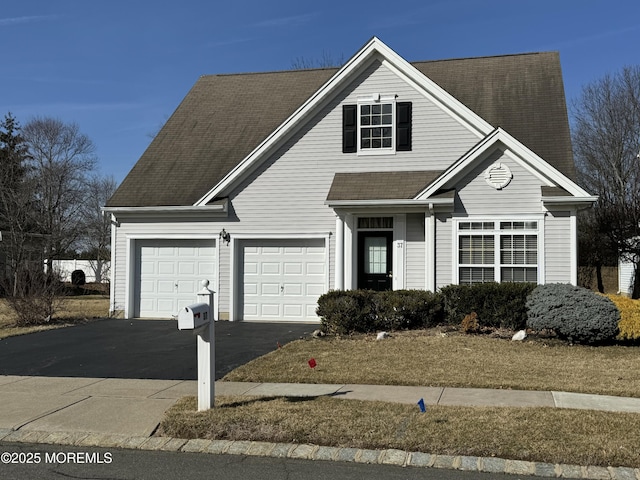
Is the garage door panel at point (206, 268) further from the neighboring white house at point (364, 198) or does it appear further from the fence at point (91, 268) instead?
the fence at point (91, 268)

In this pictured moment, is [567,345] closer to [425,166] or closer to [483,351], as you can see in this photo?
[483,351]

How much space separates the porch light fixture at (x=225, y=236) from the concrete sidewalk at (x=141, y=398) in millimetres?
7640

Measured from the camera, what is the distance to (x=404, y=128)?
1609 centimetres

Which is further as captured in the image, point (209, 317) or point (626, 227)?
point (626, 227)

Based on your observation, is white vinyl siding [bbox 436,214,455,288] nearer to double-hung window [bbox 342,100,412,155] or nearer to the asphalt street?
double-hung window [bbox 342,100,412,155]

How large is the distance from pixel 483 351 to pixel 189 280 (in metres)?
9.27

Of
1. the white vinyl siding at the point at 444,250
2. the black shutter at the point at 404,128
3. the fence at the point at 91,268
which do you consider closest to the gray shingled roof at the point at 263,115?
the black shutter at the point at 404,128

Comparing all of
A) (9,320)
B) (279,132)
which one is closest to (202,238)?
(279,132)

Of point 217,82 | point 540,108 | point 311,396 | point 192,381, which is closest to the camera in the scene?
point 311,396

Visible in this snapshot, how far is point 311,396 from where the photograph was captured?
784 centimetres

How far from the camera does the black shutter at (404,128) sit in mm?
16078

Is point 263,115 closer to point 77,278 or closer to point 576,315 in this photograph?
point 576,315

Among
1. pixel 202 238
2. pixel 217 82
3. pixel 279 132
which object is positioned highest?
pixel 217 82

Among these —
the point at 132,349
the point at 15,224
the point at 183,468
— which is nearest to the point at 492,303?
the point at 132,349
